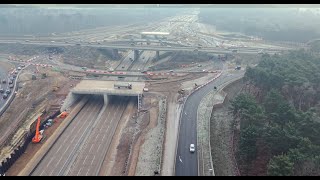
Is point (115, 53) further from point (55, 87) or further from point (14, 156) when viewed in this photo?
point (14, 156)

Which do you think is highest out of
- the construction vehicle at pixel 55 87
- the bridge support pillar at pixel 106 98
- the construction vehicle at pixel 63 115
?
the construction vehicle at pixel 55 87

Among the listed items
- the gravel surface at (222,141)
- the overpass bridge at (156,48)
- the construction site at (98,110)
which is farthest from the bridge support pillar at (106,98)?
the overpass bridge at (156,48)

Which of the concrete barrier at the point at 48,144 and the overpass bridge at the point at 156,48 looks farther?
the overpass bridge at the point at 156,48

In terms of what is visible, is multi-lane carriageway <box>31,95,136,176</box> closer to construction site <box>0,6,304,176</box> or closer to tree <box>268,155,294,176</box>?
construction site <box>0,6,304,176</box>

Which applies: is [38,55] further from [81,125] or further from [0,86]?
[81,125]

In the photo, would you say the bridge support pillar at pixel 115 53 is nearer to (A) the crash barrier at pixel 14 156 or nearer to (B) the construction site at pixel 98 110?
(B) the construction site at pixel 98 110

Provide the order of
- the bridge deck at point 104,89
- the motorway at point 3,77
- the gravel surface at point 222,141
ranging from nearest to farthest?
1. the gravel surface at point 222,141
2. the bridge deck at point 104,89
3. the motorway at point 3,77
